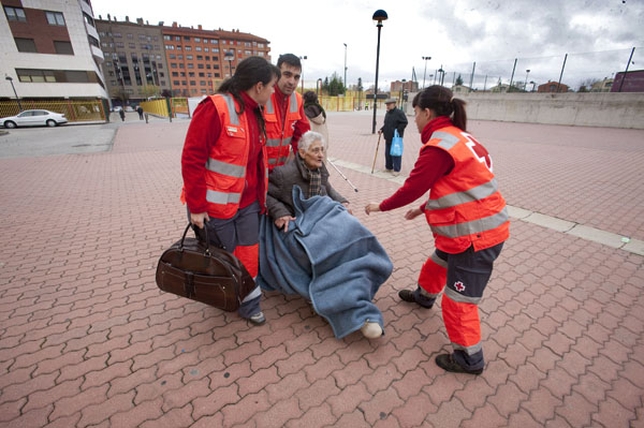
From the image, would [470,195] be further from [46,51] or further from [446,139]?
[46,51]

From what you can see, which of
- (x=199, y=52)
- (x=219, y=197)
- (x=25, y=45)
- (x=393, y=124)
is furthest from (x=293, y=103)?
(x=199, y=52)

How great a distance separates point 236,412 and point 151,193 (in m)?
5.30

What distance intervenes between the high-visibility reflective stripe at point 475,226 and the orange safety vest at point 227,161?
1348 millimetres

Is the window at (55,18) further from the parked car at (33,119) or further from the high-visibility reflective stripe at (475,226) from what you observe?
the high-visibility reflective stripe at (475,226)

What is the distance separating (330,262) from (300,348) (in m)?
0.67

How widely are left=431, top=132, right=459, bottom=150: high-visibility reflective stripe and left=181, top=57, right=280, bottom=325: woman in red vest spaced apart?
1.10m

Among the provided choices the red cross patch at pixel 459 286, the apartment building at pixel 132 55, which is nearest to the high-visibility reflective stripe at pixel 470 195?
the red cross patch at pixel 459 286

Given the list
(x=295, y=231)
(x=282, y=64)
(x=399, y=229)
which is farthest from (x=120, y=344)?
(x=399, y=229)

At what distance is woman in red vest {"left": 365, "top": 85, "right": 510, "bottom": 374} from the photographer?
1.72 meters

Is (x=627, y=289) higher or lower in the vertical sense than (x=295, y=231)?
lower

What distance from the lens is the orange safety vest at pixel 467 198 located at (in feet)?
5.58

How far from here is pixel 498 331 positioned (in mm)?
2447

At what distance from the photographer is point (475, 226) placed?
69.3 inches

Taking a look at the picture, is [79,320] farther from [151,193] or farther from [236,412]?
[151,193]
